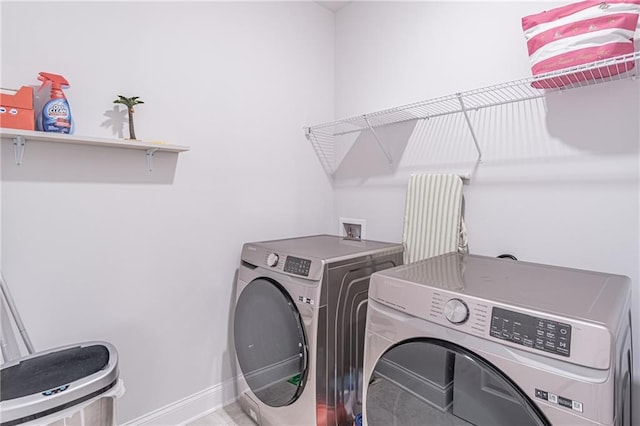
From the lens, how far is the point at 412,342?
107 centimetres

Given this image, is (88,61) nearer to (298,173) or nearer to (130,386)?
(298,173)

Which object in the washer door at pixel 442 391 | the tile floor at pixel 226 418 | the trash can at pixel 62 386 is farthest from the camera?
the tile floor at pixel 226 418

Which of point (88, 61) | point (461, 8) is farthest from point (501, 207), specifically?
point (88, 61)

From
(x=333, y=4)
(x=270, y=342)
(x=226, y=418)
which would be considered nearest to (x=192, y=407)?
(x=226, y=418)

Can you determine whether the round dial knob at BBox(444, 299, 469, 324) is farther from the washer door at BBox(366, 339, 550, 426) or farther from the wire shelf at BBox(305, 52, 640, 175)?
the wire shelf at BBox(305, 52, 640, 175)

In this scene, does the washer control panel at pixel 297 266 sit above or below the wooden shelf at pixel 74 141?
below

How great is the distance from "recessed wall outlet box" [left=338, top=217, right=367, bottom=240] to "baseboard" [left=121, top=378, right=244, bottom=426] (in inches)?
47.7

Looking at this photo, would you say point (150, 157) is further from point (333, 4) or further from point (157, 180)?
point (333, 4)

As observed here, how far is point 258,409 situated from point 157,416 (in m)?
0.53

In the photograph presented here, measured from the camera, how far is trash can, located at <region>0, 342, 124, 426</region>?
39.0 inches

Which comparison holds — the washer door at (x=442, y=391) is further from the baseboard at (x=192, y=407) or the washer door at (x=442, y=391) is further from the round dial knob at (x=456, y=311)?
the baseboard at (x=192, y=407)

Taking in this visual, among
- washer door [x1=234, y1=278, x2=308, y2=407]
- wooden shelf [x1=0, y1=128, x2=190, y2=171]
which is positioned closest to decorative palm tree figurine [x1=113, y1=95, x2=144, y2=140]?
wooden shelf [x1=0, y1=128, x2=190, y2=171]

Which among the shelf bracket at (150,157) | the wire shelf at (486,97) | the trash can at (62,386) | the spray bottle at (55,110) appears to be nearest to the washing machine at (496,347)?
the wire shelf at (486,97)

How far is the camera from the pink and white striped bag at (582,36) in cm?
113
